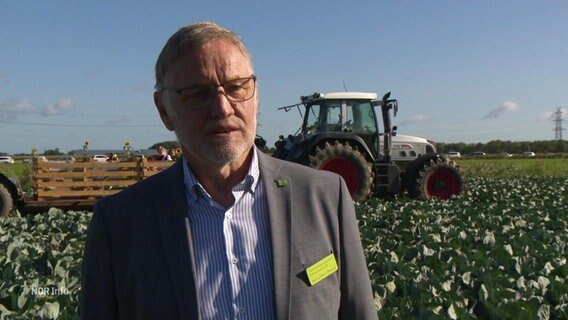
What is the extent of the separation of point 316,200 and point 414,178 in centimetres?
1161

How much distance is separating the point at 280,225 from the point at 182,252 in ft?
1.18

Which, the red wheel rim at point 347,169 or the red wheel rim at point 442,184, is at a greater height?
the red wheel rim at point 347,169

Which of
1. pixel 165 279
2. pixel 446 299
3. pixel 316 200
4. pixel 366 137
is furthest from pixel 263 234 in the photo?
pixel 366 137

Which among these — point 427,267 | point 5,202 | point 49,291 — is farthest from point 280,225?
point 5,202

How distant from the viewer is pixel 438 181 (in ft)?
44.4

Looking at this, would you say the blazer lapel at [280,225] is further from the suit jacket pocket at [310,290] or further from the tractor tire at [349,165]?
the tractor tire at [349,165]

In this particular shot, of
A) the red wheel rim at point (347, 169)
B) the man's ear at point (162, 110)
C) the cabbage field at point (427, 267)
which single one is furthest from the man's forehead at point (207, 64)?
the red wheel rim at point (347, 169)

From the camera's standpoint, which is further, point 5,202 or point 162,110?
point 5,202

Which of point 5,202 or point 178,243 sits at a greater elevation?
point 178,243

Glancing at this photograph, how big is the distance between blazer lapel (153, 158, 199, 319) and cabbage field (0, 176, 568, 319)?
199 cm

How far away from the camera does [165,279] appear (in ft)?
6.47

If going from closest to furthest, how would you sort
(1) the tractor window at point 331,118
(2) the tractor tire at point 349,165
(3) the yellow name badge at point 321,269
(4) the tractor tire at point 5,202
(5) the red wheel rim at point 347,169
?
(3) the yellow name badge at point 321,269 < (4) the tractor tire at point 5,202 < (2) the tractor tire at point 349,165 < (5) the red wheel rim at point 347,169 < (1) the tractor window at point 331,118

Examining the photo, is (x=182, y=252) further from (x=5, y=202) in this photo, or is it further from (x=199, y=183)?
(x=5, y=202)

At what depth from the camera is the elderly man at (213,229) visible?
77.7 inches
